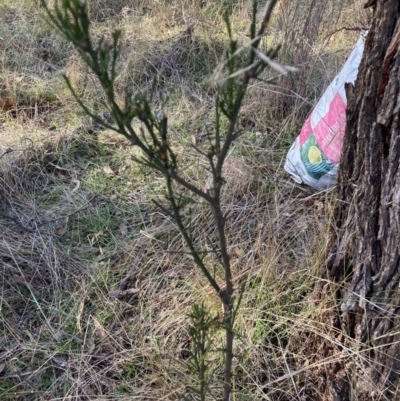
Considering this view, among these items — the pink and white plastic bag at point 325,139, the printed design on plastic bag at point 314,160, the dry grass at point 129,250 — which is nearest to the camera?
the dry grass at point 129,250

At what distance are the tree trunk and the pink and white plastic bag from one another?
56 centimetres

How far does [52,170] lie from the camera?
259 centimetres

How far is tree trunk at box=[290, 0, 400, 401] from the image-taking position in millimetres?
1138

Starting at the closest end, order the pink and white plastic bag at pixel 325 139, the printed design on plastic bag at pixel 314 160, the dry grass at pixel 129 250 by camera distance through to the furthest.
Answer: the dry grass at pixel 129 250 < the pink and white plastic bag at pixel 325 139 < the printed design on plastic bag at pixel 314 160

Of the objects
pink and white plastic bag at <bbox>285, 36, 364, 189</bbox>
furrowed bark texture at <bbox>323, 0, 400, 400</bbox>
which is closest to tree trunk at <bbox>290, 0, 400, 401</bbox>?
furrowed bark texture at <bbox>323, 0, 400, 400</bbox>

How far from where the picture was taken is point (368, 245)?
130 centimetres

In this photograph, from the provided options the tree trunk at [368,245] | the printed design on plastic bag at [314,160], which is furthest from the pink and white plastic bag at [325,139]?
the tree trunk at [368,245]

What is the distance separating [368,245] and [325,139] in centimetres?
75

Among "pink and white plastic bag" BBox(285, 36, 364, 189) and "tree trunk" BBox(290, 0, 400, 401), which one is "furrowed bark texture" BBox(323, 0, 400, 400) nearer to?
"tree trunk" BBox(290, 0, 400, 401)

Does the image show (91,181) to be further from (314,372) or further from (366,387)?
(366,387)

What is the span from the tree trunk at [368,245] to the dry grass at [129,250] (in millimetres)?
101

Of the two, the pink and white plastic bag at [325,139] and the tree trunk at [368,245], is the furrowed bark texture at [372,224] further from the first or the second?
the pink and white plastic bag at [325,139]

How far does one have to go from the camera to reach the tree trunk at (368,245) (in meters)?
1.14

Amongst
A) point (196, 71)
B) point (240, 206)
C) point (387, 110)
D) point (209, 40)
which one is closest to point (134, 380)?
point (240, 206)
